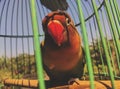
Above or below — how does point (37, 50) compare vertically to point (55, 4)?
below

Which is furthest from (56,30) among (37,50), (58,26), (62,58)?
(37,50)

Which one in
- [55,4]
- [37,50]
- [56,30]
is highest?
[55,4]

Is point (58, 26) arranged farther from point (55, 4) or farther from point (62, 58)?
point (55, 4)

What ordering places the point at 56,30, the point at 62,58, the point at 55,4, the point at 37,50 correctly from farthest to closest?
the point at 55,4, the point at 62,58, the point at 56,30, the point at 37,50

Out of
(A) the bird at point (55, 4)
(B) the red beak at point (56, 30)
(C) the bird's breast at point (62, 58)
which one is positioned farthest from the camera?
(A) the bird at point (55, 4)

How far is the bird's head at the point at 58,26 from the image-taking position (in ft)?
3.23

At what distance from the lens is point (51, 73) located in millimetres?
1213

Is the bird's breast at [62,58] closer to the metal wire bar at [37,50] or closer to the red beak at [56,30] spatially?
the red beak at [56,30]

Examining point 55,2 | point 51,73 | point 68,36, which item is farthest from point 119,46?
point 55,2

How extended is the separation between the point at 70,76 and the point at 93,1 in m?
0.46

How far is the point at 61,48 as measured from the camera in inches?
42.3

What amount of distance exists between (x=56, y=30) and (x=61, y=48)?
0.38ft

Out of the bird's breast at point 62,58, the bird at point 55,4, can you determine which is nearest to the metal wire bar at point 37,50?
the bird's breast at point 62,58

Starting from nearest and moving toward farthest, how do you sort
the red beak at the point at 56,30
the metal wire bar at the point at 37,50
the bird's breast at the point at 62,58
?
the metal wire bar at the point at 37,50 < the red beak at the point at 56,30 < the bird's breast at the point at 62,58
